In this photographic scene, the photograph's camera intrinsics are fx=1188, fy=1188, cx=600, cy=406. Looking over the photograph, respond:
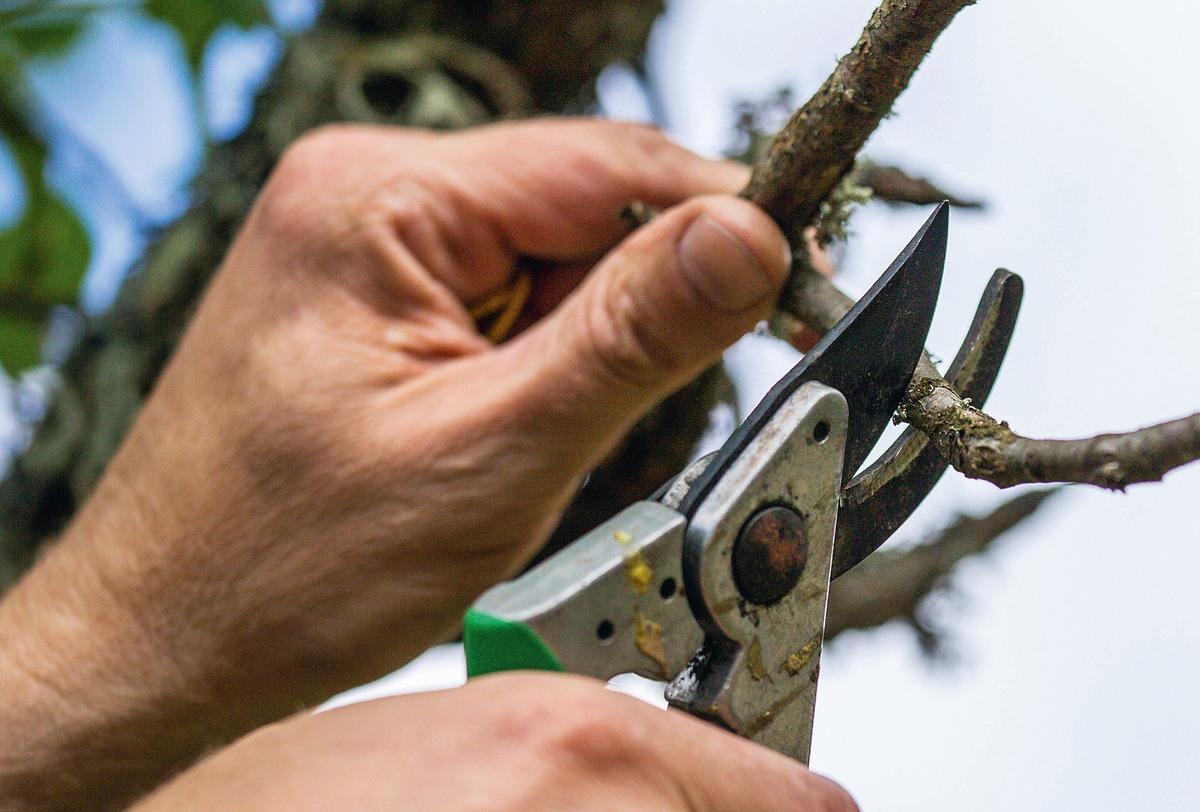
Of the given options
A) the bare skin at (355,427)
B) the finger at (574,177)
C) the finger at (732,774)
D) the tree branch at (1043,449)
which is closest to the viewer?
the tree branch at (1043,449)

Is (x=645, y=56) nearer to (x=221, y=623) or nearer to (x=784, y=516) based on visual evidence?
(x=221, y=623)

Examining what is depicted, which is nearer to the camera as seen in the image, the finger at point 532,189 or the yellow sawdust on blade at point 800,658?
the yellow sawdust on blade at point 800,658

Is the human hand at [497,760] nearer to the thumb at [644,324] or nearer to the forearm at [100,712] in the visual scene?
the thumb at [644,324]

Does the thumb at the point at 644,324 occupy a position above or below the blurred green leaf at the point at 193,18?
above

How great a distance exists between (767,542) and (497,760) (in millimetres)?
195

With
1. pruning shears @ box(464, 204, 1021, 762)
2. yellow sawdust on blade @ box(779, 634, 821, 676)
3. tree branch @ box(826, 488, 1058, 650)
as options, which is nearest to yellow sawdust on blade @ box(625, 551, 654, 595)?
pruning shears @ box(464, 204, 1021, 762)

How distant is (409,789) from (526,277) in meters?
0.86

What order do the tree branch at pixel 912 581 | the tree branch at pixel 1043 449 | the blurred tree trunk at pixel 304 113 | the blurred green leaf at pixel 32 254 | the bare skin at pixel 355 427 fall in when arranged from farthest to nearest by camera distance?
the blurred green leaf at pixel 32 254 → the blurred tree trunk at pixel 304 113 → the tree branch at pixel 912 581 → the bare skin at pixel 355 427 → the tree branch at pixel 1043 449

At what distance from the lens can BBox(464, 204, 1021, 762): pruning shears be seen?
0.58 m

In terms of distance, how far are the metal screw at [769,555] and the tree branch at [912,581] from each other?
0.81m

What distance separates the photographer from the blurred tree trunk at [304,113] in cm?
158

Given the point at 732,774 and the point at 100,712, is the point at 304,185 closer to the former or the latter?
the point at 100,712

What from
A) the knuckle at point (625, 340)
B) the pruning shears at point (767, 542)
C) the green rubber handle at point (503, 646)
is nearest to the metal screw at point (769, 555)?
the pruning shears at point (767, 542)

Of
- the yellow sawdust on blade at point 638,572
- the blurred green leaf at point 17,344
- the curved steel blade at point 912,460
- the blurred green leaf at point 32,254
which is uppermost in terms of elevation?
the curved steel blade at point 912,460
